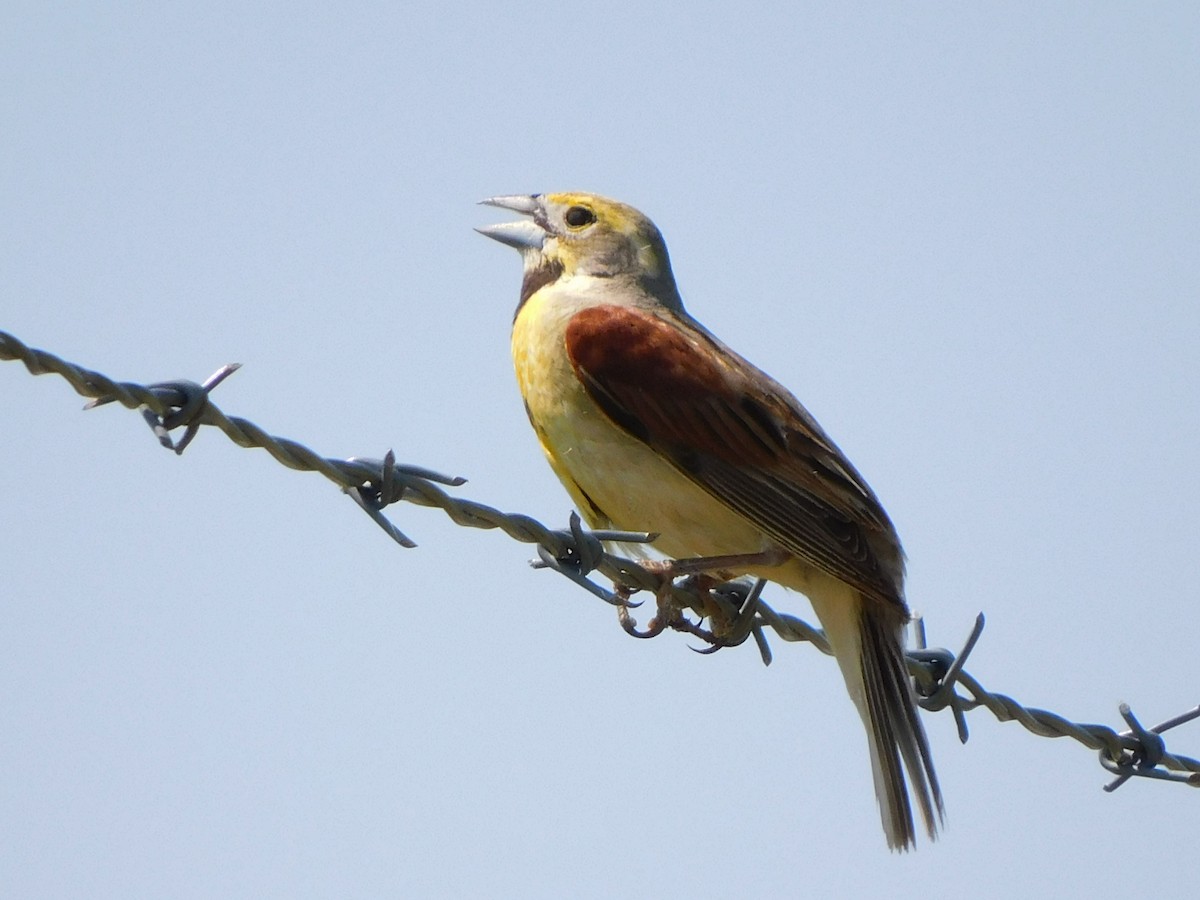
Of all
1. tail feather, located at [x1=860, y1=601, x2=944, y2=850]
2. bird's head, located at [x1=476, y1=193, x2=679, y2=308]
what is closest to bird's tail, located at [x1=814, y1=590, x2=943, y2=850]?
tail feather, located at [x1=860, y1=601, x2=944, y2=850]

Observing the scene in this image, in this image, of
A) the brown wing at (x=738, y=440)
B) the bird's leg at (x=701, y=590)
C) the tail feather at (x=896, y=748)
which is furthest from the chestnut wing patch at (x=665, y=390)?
the tail feather at (x=896, y=748)

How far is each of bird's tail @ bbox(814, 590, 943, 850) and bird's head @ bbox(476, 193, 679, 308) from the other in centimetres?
175

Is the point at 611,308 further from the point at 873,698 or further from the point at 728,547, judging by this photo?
the point at 873,698

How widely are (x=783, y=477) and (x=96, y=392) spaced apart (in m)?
2.78

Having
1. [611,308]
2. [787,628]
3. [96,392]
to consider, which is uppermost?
[611,308]

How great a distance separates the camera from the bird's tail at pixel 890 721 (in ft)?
15.3

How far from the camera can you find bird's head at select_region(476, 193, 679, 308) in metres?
6.05

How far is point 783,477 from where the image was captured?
5141 millimetres

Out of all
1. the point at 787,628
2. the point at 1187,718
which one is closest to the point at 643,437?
the point at 787,628

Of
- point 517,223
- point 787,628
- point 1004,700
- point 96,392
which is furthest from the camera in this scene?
point 517,223

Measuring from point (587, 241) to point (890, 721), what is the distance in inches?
87.6

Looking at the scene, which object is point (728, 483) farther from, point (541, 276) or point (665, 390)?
point (541, 276)

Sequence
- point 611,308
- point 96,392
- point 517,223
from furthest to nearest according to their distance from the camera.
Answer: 1. point 517,223
2. point 611,308
3. point 96,392

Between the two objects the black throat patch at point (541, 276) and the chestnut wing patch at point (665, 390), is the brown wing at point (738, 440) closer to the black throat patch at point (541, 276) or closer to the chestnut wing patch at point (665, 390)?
the chestnut wing patch at point (665, 390)
